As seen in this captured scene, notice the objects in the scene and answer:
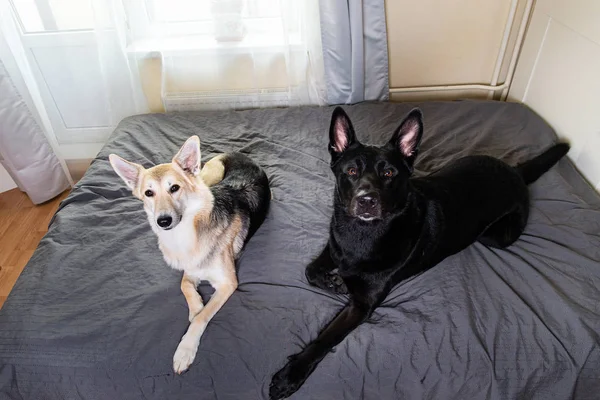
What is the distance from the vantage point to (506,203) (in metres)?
1.59

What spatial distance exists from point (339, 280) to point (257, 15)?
1709 mm

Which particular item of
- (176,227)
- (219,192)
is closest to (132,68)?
(219,192)

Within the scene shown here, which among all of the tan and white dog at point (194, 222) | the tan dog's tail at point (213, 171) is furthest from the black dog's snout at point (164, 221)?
the tan dog's tail at point (213, 171)

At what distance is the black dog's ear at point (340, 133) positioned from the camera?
4.46 ft

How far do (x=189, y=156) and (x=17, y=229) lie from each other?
1.89 meters

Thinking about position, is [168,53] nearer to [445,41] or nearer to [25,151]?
[25,151]

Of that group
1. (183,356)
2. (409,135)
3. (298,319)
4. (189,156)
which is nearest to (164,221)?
(189,156)

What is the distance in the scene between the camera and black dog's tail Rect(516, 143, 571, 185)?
1.81m

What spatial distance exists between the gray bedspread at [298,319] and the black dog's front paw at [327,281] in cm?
4

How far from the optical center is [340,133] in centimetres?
139

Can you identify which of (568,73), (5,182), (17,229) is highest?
(568,73)

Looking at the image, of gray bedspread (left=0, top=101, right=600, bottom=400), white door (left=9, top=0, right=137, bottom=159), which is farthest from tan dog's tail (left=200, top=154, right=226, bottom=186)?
white door (left=9, top=0, right=137, bottom=159)

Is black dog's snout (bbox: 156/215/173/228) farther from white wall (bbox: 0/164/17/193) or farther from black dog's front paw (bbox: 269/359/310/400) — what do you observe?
white wall (bbox: 0/164/17/193)

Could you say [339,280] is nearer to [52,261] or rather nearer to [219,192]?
[219,192]
